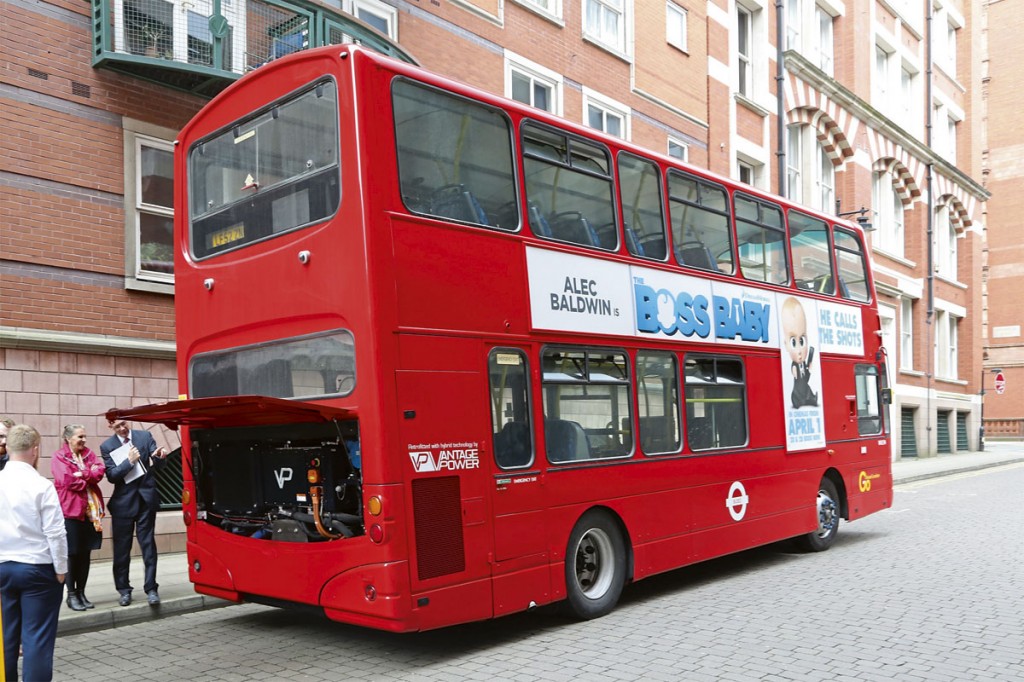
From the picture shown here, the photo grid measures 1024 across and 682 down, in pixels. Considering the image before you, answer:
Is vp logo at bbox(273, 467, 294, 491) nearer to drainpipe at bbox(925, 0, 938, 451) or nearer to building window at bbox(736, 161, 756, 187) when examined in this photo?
building window at bbox(736, 161, 756, 187)

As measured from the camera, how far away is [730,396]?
10.1 meters

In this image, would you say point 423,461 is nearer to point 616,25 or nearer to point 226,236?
point 226,236

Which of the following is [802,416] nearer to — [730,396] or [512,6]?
[730,396]

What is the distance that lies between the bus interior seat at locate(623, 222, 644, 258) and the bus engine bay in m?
3.49

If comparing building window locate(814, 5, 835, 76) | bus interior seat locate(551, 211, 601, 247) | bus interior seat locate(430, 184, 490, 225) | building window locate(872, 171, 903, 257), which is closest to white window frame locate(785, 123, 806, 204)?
building window locate(814, 5, 835, 76)

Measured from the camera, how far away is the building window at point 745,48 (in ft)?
81.3

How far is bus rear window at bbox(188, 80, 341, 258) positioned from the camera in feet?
22.3

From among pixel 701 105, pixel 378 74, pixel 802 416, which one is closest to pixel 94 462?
pixel 378 74

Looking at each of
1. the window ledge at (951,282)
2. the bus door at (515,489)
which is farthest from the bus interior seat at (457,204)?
the window ledge at (951,282)

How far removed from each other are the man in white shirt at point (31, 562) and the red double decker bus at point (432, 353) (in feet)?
3.95

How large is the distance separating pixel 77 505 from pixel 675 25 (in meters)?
17.8

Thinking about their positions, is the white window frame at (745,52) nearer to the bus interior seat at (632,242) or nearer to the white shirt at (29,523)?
the bus interior seat at (632,242)

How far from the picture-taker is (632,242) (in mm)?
8867

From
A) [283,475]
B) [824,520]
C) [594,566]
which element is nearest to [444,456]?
[283,475]
